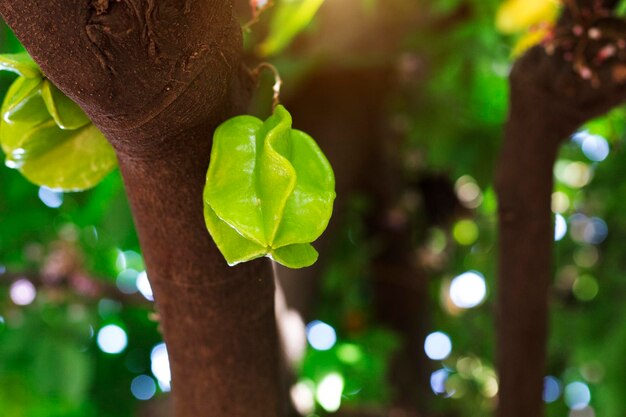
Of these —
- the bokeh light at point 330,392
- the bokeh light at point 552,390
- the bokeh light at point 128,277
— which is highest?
the bokeh light at point 330,392

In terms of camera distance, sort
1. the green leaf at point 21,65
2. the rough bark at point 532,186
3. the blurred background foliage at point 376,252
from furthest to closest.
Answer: the blurred background foliage at point 376,252, the rough bark at point 532,186, the green leaf at point 21,65

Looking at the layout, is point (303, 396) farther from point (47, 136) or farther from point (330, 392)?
point (47, 136)

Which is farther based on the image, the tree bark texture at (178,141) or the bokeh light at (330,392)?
the bokeh light at (330,392)

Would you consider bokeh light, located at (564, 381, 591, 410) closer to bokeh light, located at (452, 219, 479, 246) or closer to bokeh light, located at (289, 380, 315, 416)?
bokeh light, located at (452, 219, 479, 246)

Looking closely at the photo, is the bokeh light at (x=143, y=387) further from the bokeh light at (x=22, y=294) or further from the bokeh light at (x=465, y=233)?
the bokeh light at (x=465, y=233)

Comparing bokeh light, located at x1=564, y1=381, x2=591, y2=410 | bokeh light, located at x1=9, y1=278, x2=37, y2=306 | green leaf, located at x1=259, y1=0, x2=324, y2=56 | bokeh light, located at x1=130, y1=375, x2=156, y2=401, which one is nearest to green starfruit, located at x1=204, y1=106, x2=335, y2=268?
green leaf, located at x1=259, y1=0, x2=324, y2=56

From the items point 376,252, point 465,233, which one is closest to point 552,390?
point 465,233

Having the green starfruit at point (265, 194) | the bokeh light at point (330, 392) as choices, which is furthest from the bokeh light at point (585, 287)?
the green starfruit at point (265, 194)
